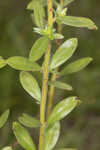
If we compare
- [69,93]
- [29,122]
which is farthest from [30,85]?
[69,93]

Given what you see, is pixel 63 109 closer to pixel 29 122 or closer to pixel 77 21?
pixel 29 122

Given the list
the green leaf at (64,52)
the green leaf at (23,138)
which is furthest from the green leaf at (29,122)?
the green leaf at (64,52)

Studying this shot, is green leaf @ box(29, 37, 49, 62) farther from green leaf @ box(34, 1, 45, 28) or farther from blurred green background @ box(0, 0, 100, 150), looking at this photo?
blurred green background @ box(0, 0, 100, 150)

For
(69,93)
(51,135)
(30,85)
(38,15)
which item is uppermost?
(38,15)

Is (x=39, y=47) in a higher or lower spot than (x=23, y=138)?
higher

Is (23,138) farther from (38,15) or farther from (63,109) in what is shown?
(38,15)

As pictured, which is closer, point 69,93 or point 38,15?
point 38,15

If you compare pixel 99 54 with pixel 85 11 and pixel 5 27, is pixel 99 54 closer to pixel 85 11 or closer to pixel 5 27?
pixel 85 11
